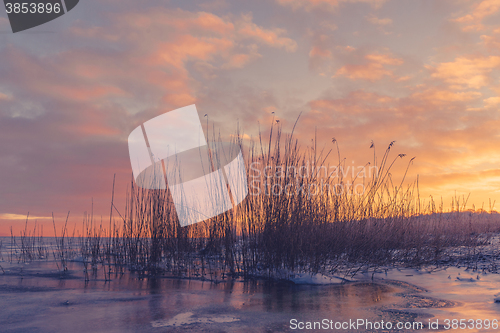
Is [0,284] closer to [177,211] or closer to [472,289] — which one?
[177,211]

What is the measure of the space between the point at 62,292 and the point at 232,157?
2474 mm

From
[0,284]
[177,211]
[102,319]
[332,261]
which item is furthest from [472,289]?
[0,284]

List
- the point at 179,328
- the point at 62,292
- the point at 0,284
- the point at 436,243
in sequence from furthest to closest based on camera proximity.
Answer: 1. the point at 436,243
2. the point at 0,284
3. the point at 62,292
4. the point at 179,328

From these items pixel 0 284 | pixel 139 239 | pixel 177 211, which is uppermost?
pixel 177 211

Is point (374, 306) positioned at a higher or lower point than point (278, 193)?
lower

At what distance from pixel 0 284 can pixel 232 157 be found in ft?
10.8

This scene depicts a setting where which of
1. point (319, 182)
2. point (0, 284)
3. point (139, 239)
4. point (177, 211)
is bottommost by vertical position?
point (0, 284)

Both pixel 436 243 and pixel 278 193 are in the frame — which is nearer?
pixel 278 193

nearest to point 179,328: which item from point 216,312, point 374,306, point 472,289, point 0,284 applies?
point 216,312

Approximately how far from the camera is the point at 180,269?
4.73 metres

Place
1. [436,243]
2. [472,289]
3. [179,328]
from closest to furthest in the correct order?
[179,328] < [472,289] < [436,243]

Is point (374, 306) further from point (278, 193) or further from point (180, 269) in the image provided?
point (180, 269)

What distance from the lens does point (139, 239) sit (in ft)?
16.6

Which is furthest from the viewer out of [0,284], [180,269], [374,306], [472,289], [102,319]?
[180,269]
